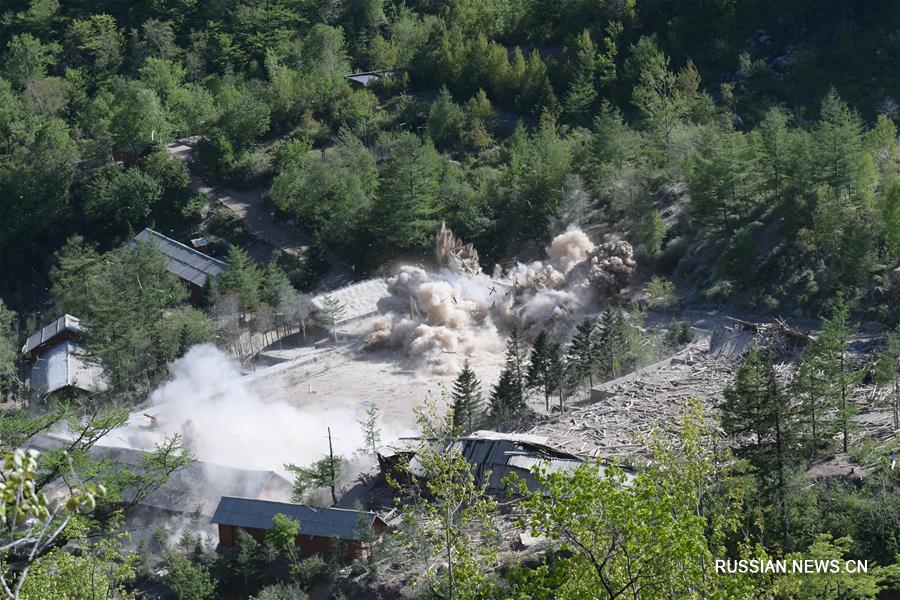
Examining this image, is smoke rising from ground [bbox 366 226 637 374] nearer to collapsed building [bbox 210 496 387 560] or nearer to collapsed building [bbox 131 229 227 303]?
collapsed building [bbox 131 229 227 303]

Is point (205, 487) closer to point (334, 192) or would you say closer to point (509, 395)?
point (509, 395)

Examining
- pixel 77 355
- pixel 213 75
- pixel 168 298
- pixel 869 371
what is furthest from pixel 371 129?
pixel 869 371

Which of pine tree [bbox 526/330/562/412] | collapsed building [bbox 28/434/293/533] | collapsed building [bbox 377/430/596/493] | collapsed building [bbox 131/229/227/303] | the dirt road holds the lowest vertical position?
collapsed building [bbox 28/434/293/533]

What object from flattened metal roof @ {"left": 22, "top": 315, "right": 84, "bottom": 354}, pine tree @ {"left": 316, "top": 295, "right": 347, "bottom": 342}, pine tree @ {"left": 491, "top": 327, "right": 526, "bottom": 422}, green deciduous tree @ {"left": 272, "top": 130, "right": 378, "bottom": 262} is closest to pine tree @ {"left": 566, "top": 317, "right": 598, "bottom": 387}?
pine tree @ {"left": 491, "top": 327, "right": 526, "bottom": 422}

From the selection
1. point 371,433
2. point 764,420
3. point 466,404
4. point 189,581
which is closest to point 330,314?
point 371,433

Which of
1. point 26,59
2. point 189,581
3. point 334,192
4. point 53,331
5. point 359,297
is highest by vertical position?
point 26,59

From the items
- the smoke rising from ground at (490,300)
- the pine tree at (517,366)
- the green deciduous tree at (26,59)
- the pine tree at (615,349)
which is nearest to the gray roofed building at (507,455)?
the pine tree at (517,366)
